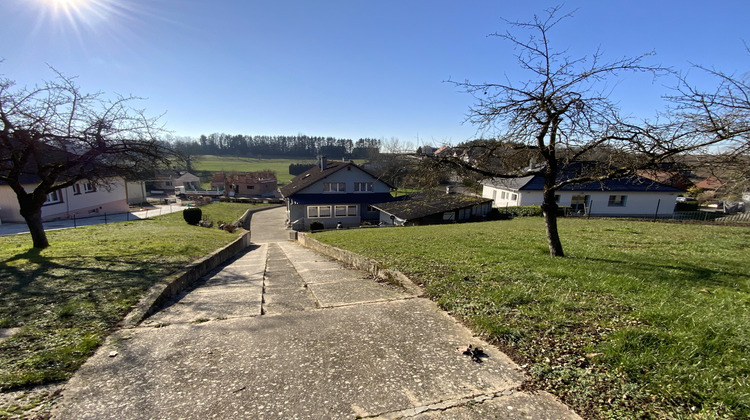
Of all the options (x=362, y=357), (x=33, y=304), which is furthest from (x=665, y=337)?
(x=33, y=304)

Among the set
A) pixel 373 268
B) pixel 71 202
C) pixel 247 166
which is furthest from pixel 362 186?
pixel 247 166

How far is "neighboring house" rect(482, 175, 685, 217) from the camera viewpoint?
30047 millimetres

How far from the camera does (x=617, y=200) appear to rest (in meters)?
31.1

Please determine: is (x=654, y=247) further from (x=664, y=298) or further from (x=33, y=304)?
(x=33, y=304)

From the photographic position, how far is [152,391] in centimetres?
276

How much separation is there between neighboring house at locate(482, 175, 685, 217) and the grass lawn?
2327cm

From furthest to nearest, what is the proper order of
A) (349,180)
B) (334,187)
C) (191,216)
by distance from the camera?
(349,180)
(334,187)
(191,216)

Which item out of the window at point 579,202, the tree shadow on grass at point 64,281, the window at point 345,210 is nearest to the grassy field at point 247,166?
the window at point 345,210

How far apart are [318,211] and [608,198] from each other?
2948cm

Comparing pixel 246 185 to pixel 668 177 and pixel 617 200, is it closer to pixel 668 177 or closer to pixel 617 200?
pixel 617 200

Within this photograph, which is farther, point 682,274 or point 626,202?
point 626,202

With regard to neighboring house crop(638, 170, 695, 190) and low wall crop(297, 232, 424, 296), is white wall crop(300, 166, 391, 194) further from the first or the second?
neighboring house crop(638, 170, 695, 190)

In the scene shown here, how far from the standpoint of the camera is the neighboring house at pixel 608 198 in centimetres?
3005

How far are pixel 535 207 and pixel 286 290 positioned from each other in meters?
26.9
